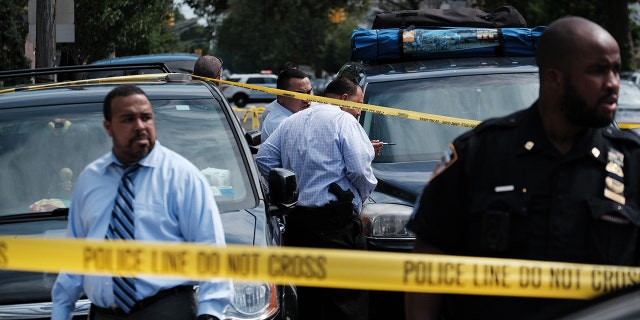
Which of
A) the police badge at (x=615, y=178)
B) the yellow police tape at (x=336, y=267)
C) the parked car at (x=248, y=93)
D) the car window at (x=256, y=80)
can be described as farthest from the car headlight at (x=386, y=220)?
the car window at (x=256, y=80)

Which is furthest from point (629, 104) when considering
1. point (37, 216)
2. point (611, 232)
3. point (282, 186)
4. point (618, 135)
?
point (611, 232)

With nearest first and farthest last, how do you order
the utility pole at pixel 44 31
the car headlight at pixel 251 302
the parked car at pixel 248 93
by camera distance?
the car headlight at pixel 251 302 < the utility pole at pixel 44 31 < the parked car at pixel 248 93

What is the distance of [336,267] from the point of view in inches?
139

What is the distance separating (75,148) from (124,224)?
5.78 feet

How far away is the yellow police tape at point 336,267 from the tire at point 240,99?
5610 cm

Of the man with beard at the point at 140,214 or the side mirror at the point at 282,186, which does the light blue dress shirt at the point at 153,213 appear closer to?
the man with beard at the point at 140,214

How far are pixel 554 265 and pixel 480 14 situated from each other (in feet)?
22.3

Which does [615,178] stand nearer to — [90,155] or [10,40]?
[90,155]

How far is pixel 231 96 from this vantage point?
5981 centimetres

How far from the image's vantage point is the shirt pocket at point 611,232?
3.40 meters

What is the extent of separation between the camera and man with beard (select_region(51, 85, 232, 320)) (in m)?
4.43

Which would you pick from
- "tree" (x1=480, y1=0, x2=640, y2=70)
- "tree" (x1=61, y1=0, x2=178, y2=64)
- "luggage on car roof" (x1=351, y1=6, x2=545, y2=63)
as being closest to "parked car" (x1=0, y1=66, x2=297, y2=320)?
"luggage on car roof" (x1=351, y1=6, x2=545, y2=63)

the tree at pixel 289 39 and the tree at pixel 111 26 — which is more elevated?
the tree at pixel 111 26

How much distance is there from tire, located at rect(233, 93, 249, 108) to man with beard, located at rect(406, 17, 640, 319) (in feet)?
185
